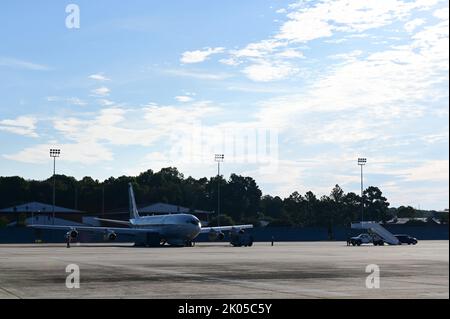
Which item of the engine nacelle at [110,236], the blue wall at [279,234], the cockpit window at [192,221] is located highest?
the cockpit window at [192,221]

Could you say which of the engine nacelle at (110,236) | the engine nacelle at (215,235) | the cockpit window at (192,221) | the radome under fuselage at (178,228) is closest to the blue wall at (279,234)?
the engine nacelle at (215,235)

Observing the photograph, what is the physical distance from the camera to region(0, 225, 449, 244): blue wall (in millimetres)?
109375

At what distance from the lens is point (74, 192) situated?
188125mm

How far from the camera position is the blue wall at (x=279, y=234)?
10938cm

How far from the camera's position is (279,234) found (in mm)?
125250

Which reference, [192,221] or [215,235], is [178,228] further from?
[215,235]

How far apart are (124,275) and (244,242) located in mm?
58760

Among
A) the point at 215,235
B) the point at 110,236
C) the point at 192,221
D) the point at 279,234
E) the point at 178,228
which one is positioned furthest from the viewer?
the point at 279,234

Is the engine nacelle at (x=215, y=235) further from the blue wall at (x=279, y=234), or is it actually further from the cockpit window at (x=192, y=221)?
the cockpit window at (x=192, y=221)

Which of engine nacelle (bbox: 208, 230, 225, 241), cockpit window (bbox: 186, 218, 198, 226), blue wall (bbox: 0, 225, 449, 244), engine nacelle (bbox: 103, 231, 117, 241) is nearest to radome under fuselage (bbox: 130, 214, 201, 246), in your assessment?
cockpit window (bbox: 186, 218, 198, 226)

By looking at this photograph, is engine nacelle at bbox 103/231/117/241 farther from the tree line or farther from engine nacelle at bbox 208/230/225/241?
the tree line

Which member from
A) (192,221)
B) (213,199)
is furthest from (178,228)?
(213,199)

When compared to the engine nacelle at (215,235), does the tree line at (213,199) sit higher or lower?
higher
